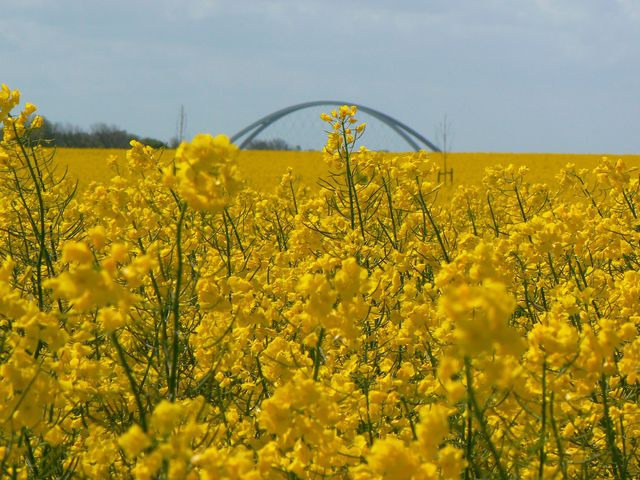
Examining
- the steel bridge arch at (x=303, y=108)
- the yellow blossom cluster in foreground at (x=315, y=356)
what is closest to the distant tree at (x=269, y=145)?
the steel bridge arch at (x=303, y=108)

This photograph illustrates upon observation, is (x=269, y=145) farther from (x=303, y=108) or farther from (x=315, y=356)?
(x=315, y=356)

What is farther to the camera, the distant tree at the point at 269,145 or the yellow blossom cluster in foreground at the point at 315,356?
the distant tree at the point at 269,145

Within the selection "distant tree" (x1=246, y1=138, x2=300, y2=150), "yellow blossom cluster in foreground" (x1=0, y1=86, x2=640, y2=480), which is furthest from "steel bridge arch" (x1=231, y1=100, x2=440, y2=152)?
"yellow blossom cluster in foreground" (x1=0, y1=86, x2=640, y2=480)

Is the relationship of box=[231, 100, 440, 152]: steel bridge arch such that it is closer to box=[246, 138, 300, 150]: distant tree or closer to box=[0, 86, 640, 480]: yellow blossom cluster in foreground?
box=[246, 138, 300, 150]: distant tree

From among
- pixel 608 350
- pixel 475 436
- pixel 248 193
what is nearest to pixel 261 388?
pixel 475 436

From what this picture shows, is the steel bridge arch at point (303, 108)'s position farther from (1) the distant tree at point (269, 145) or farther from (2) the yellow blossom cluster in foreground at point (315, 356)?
(2) the yellow blossom cluster in foreground at point (315, 356)

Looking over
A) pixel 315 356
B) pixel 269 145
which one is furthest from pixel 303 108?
pixel 315 356

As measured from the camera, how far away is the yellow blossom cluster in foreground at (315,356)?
1.42m

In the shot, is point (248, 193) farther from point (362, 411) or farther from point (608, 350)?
point (608, 350)

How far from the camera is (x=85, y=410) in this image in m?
2.68

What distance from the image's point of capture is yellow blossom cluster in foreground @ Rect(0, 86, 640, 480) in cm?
142

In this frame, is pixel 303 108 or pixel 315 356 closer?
pixel 315 356

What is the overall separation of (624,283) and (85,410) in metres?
1.92

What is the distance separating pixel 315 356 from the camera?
198 centimetres
